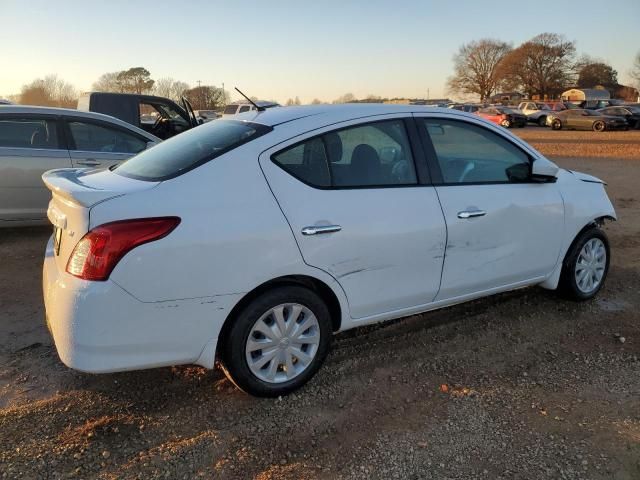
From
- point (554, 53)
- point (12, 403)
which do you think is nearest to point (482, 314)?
point (12, 403)

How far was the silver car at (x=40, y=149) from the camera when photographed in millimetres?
5734

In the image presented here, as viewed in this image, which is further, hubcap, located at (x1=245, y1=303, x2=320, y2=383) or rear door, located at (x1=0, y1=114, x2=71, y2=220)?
rear door, located at (x1=0, y1=114, x2=71, y2=220)

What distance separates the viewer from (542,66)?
87.9 metres

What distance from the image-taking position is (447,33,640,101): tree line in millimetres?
88250

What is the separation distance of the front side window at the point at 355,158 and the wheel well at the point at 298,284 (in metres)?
0.54

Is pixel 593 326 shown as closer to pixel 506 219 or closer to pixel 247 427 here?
pixel 506 219

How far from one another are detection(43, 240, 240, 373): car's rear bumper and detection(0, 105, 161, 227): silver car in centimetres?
365

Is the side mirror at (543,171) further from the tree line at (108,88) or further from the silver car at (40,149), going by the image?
the tree line at (108,88)

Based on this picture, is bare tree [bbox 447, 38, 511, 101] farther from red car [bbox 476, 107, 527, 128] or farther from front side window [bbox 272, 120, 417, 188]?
front side window [bbox 272, 120, 417, 188]

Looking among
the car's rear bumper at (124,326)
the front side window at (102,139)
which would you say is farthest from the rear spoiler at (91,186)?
the front side window at (102,139)

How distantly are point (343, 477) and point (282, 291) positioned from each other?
966 millimetres

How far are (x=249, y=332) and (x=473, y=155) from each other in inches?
79.8

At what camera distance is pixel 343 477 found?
7.80 feet

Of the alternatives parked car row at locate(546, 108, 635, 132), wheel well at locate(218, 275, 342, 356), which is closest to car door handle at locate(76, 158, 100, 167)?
wheel well at locate(218, 275, 342, 356)
